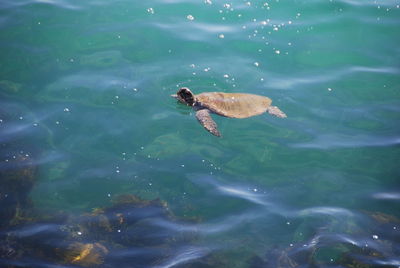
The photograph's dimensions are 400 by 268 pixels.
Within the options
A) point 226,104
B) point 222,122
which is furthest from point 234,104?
point 222,122

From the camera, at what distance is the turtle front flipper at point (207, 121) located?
6266 millimetres

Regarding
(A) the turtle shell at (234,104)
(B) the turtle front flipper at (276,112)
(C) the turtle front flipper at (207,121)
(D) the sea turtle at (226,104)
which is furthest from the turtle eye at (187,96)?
(B) the turtle front flipper at (276,112)

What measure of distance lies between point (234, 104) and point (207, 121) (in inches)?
23.2

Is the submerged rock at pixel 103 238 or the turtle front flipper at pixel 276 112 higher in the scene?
the turtle front flipper at pixel 276 112

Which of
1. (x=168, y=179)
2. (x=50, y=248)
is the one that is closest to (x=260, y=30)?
(x=168, y=179)

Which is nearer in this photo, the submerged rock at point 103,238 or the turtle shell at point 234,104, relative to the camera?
the submerged rock at point 103,238

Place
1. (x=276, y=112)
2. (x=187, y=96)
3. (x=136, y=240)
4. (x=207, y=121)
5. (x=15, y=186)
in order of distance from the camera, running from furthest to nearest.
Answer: (x=276, y=112) → (x=187, y=96) → (x=207, y=121) → (x=15, y=186) → (x=136, y=240)

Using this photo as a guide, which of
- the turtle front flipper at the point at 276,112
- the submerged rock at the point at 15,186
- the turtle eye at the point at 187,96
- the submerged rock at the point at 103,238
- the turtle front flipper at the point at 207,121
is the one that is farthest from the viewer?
the turtle front flipper at the point at 276,112

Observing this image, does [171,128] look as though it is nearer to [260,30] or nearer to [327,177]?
[327,177]

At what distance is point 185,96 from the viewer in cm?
659

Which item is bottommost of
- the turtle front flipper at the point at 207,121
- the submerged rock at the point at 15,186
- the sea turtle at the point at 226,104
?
the submerged rock at the point at 15,186

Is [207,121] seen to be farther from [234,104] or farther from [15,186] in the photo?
[15,186]

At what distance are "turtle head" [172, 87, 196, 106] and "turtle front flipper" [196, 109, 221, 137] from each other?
0.77 feet

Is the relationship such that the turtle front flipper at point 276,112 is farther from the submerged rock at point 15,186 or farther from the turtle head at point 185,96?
the submerged rock at point 15,186
